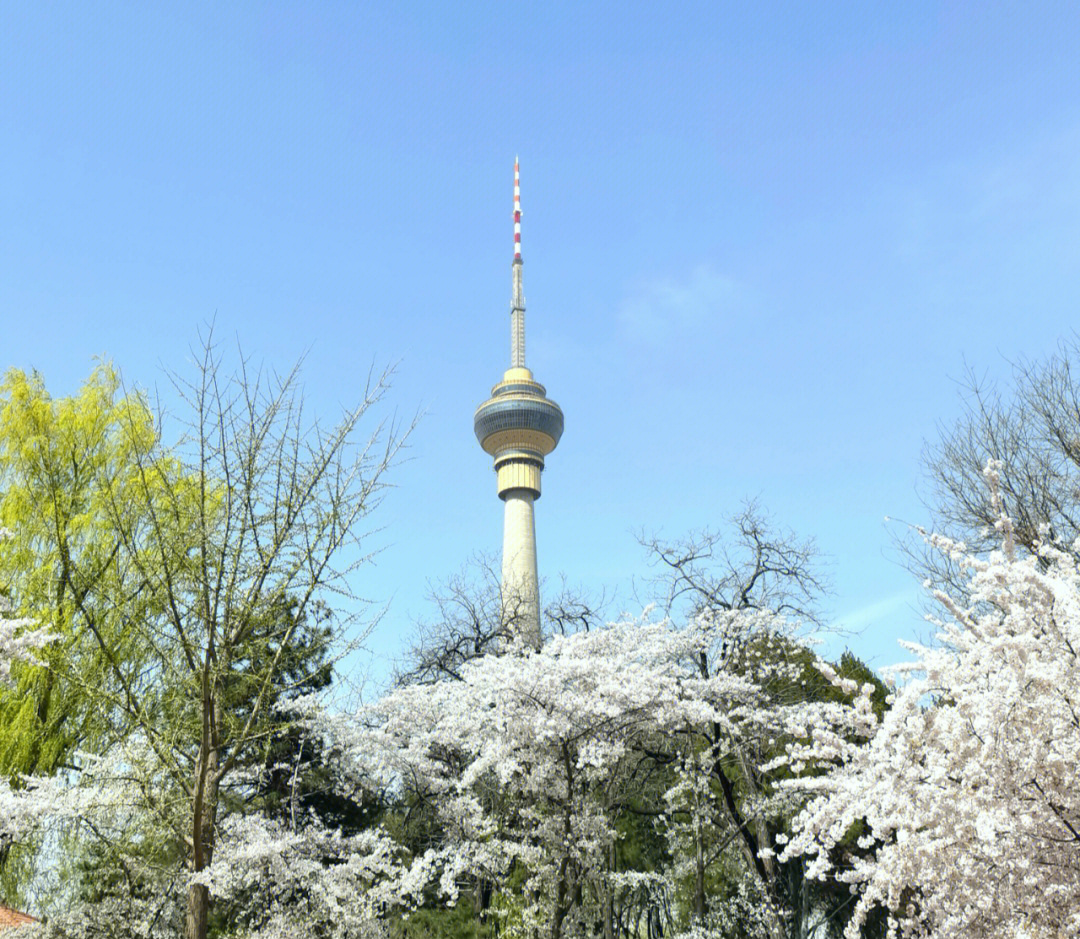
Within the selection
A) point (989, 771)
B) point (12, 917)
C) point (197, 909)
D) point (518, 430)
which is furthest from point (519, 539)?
point (989, 771)

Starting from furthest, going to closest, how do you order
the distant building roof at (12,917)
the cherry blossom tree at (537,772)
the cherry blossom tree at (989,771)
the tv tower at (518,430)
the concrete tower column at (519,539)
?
the tv tower at (518,430) → the concrete tower column at (519,539) → the distant building roof at (12,917) → the cherry blossom tree at (537,772) → the cherry blossom tree at (989,771)

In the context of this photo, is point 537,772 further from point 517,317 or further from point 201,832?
point 517,317

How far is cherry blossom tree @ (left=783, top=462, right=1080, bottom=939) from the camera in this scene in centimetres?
512

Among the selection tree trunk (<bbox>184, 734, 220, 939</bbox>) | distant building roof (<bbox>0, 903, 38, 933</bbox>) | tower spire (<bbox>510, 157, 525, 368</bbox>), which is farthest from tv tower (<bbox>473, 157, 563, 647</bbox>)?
tree trunk (<bbox>184, 734, 220, 939</bbox>)

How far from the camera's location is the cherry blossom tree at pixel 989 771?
512cm

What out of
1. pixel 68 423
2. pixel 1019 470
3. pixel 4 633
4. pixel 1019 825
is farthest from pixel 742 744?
pixel 68 423

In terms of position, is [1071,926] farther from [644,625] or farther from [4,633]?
[644,625]

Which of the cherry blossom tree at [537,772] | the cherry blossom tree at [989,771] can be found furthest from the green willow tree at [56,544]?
the cherry blossom tree at [989,771]

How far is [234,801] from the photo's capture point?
14.8 m

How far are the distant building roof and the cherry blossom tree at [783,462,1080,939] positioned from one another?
1237 centimetres

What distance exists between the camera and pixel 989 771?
17.5ft

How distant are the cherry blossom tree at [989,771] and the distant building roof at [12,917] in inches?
487

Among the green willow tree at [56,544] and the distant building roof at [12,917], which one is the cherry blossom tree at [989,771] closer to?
the green willow tree at [56,544]

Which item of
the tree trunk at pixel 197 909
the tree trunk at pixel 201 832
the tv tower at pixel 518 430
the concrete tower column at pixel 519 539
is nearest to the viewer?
the tree trunk at pixel 201 832
